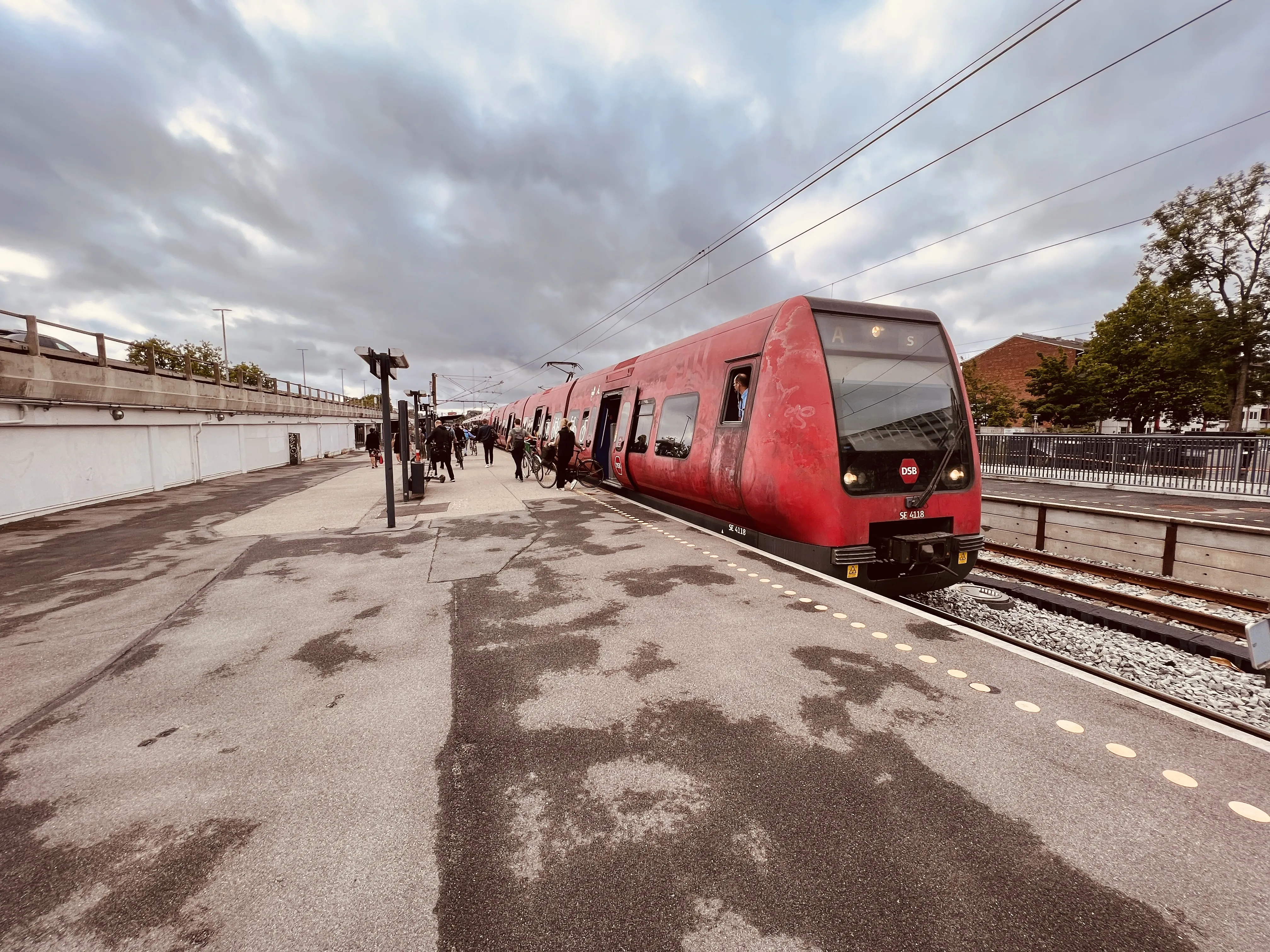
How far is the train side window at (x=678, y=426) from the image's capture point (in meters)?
7.51

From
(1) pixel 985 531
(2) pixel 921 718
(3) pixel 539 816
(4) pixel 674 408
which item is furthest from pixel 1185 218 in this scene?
(3) pixel 539 816

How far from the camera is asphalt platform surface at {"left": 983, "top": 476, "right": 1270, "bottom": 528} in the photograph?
938cm

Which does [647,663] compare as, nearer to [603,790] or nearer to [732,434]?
[603,790]

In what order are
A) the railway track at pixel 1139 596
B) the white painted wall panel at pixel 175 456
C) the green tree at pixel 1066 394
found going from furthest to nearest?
1. the green tree at pixel 1066 394
2. the white painted wall panel at pixel 175 456
3. the railway track at pixel 1139 596

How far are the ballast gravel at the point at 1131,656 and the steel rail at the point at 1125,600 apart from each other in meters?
0.79

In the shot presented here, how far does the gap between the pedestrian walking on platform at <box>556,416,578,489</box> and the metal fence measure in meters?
15.6

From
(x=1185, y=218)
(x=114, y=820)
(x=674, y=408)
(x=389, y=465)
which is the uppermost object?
(x=1185, y=218)

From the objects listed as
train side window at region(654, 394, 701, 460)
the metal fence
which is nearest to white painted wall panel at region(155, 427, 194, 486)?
train side window at region(654, 394, 701, 460)

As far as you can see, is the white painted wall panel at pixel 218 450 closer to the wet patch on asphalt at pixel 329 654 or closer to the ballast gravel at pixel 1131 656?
the wet patch on asphalt at pixel 329 654

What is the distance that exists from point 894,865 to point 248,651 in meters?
4.37

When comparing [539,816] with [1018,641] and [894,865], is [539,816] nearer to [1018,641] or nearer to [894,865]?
[894,865]

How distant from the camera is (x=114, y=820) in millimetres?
2137

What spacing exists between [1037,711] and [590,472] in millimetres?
10805

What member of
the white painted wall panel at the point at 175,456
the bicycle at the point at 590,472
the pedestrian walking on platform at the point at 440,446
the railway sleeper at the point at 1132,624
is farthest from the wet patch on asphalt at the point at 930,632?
the white painted wall panel at the point at 175,456
